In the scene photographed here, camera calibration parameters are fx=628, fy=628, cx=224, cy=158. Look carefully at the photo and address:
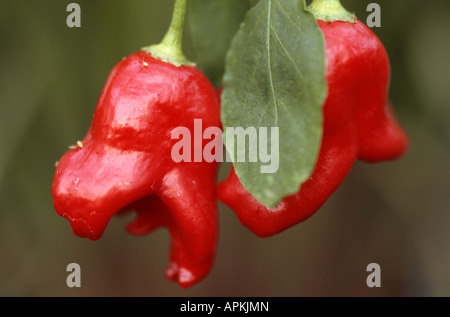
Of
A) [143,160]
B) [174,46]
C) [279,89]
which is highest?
[174,46]

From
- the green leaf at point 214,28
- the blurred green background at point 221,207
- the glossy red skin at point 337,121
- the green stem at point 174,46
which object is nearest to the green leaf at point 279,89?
the glossy red skin at point 337,121

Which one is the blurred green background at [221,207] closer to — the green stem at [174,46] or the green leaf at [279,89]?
the green stem at [174,46]

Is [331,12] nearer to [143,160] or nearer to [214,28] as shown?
[214,28]

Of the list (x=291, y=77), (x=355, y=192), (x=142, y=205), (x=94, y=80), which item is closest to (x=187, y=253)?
(x=142, y=205)

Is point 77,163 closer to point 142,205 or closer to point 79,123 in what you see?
point 142,205

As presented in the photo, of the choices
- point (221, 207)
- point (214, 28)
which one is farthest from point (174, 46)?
point (221, 207)
